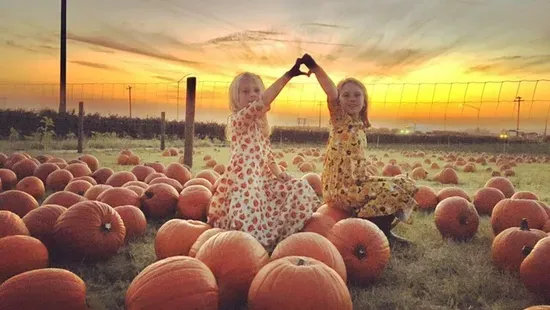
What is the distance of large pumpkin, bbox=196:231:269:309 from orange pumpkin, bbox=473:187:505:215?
4.00m

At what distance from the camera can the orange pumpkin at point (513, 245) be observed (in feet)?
12.5

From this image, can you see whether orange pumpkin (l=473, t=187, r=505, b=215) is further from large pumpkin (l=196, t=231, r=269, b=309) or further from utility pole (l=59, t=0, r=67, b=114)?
utility pole (l=59, t=0, r=67, b=114)

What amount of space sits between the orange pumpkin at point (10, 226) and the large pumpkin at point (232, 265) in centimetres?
168

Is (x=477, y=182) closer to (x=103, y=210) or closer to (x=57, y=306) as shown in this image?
(x=103, y=210)

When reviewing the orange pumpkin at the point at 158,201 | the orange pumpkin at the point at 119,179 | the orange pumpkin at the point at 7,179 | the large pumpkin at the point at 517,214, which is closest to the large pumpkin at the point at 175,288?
the orange pumpkin at the point at 158,201

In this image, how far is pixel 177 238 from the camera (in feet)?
12.2

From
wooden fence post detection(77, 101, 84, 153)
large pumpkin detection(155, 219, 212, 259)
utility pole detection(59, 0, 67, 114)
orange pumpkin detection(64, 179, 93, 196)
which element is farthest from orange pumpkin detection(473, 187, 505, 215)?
utility pole detection(59, 0, 67, 114)

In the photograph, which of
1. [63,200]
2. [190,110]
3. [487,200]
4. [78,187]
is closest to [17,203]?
[63,200]

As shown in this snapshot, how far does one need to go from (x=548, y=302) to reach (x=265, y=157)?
2509 mm

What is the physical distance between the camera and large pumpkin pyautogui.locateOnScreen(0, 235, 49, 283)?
3293 mm

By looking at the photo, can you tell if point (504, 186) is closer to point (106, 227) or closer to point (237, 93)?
point (237, 93)

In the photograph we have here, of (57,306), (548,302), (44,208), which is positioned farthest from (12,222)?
(548,302)

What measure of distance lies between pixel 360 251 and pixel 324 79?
66.1 inches

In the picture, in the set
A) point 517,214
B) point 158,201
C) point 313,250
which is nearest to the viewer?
point 313,250
